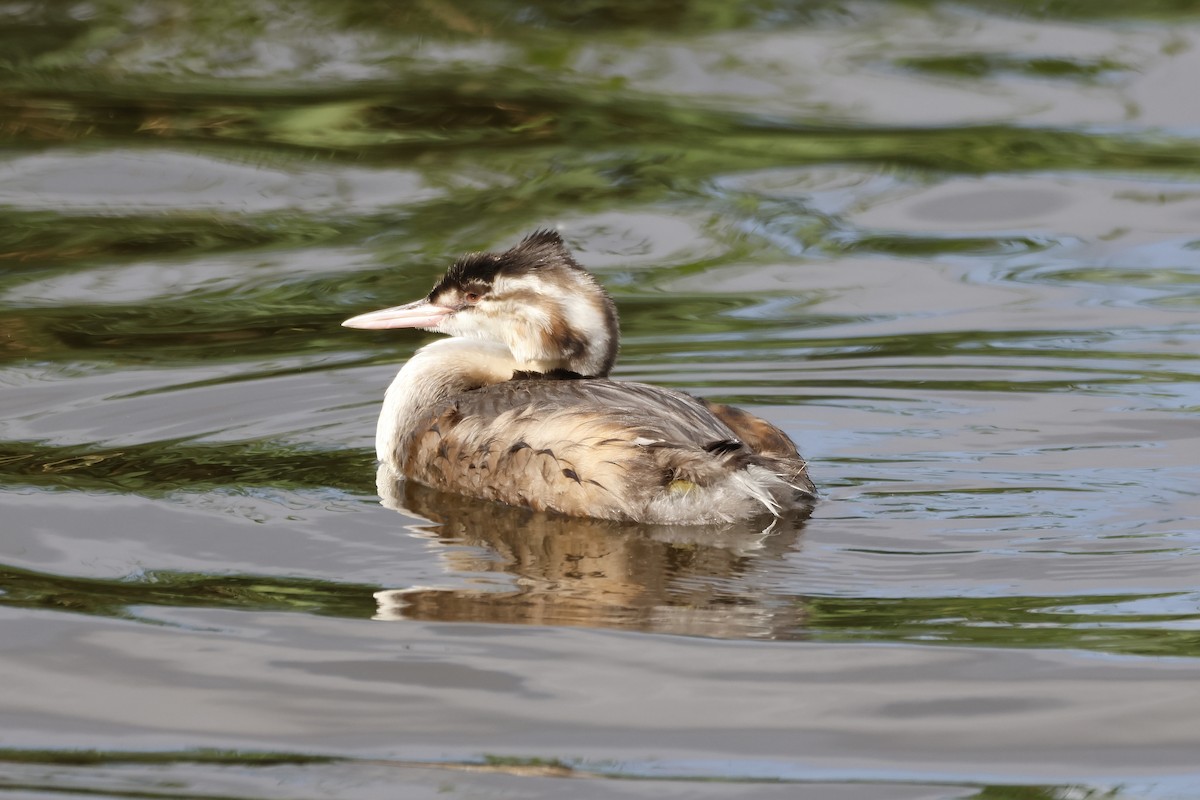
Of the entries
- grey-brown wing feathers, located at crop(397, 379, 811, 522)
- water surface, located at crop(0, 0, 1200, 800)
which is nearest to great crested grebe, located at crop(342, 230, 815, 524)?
grey-brown wing feathers, located at crop(397, 379, 811, 522)

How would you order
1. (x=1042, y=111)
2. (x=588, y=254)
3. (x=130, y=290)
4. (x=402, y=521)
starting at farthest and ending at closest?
1. (x=1042, y=111)
2. (x=588, y=254)
3. (x=130, y=290)
4. (x=402, y=521)

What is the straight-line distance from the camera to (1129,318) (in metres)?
9.38

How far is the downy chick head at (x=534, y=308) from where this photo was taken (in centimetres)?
Result: 710

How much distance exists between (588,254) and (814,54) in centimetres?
359

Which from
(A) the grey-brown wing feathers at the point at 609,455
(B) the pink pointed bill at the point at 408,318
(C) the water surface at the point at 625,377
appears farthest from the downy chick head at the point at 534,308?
(C) the water surface at the point at 625,377

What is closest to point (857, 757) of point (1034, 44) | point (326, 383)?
point (326, 383)

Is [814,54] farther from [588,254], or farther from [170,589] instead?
[170,589]

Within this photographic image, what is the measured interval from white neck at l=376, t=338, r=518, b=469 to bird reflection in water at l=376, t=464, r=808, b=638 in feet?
1.43

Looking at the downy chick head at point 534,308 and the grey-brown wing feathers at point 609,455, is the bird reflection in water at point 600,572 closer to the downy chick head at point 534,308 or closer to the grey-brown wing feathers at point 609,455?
the grey-brown wing feathers at point 609,455

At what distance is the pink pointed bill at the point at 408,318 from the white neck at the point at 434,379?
0.11 meters

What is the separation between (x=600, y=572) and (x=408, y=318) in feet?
6.44

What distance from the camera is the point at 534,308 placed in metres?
7.18

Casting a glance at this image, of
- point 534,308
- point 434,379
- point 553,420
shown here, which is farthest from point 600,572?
point 434,379

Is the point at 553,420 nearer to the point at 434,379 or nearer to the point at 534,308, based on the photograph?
the point at 534,308
